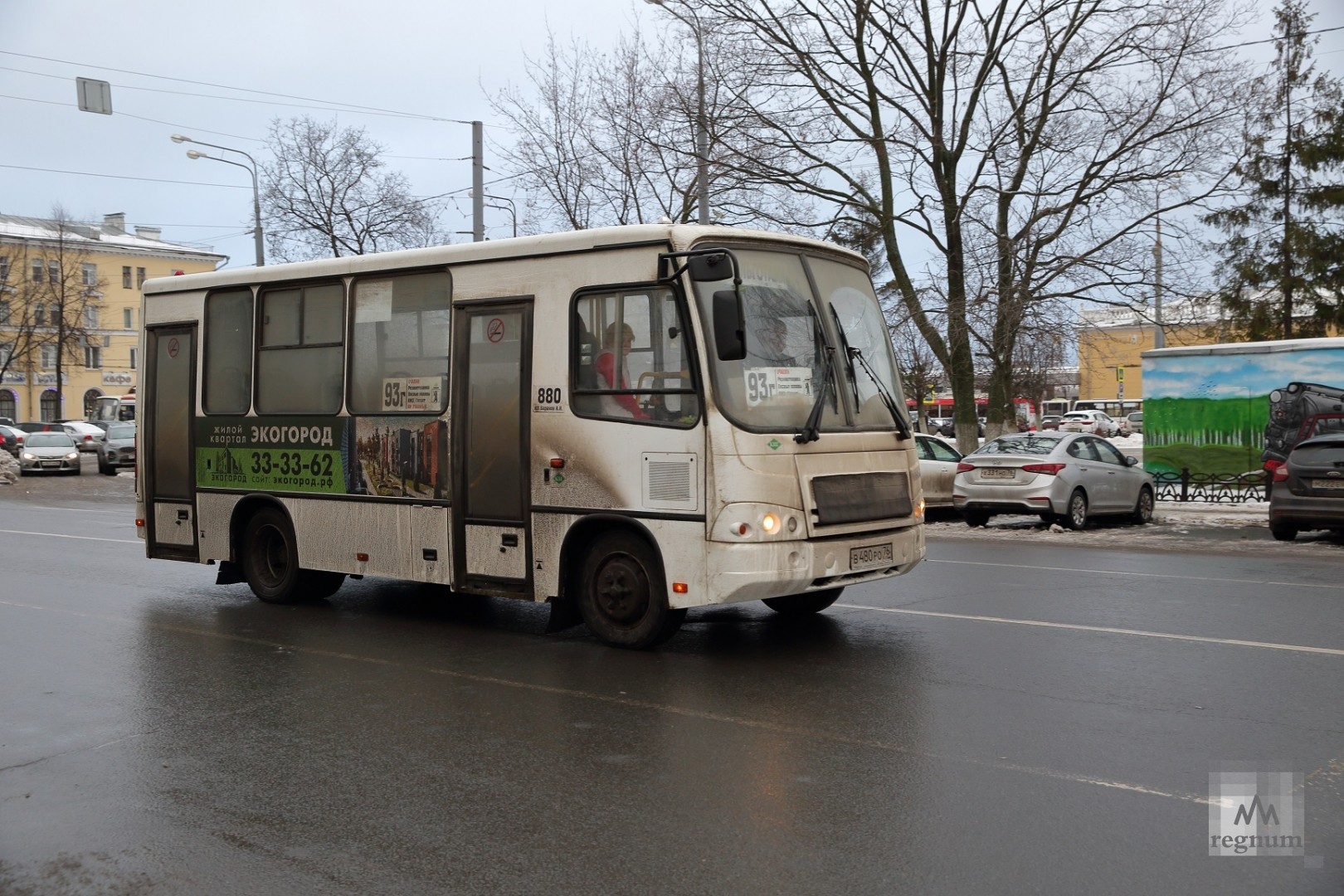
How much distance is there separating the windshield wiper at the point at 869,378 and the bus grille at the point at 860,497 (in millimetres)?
357

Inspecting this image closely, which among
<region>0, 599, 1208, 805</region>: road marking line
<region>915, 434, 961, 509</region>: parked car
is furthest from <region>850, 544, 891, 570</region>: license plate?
<region>915, 434, 961, 509</region>: parked car

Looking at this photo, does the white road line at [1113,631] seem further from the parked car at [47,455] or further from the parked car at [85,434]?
the parked car at [85,434]

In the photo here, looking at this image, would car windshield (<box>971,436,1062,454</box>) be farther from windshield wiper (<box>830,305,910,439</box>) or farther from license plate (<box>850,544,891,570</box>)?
license plate (<box>850,544,891,570</box>)

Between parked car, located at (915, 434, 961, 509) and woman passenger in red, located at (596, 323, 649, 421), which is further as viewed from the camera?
parked car, located at (915, 434, 961, 509)

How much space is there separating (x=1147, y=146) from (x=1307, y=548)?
11.5m

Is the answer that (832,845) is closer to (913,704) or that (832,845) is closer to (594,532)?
(913,704)

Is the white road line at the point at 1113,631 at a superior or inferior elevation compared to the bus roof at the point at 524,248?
inferior

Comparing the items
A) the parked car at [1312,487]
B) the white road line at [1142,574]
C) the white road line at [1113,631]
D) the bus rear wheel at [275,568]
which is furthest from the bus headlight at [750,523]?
the parked car at [1312,487]

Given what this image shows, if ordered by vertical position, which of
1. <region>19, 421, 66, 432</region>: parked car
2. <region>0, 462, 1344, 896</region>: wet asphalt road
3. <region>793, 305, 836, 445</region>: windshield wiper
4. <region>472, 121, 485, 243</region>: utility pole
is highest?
<region>472, 121, 485, 243</region>: utility pole

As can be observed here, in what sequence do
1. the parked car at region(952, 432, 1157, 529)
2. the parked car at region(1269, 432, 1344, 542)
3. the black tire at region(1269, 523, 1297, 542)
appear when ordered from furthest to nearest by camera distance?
the parked car at region(952, 432, 1157, 529) → the black tire at region(1269, 523, 1297, 542) → the parked car at region(1269, 432, 1344, 542)

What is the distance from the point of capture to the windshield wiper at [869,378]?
881cm

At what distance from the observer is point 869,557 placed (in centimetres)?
870

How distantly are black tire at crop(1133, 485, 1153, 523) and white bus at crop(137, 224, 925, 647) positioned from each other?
463 inches

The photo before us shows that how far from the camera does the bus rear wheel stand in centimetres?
1101
